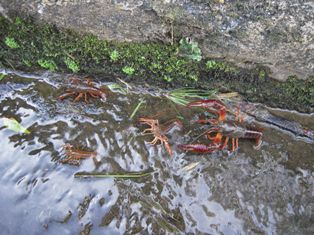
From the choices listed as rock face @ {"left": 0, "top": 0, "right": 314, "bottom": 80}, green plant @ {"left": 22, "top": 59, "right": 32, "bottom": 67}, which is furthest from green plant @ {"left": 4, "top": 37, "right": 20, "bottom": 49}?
rock face @ {"left": 0, "top": 0, "right": 314, "bottom": 80}

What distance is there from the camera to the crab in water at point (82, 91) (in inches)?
178

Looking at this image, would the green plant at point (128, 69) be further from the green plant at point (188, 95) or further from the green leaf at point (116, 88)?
the green plant at point (188, 95)

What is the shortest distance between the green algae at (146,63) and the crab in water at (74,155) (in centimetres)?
111

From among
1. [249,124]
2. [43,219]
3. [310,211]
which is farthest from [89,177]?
[310,211]

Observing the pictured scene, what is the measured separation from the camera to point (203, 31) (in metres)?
4.25

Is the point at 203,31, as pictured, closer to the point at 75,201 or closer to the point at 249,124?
the point at 249,124

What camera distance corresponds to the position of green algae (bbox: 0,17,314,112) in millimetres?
4426

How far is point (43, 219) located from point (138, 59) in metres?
2.04

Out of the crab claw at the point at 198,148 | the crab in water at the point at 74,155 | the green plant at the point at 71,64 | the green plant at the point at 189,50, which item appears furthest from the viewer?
the green plant at the point at 71,64

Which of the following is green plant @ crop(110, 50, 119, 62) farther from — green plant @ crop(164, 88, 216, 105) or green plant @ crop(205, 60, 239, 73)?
green plant @ crop(205, 60, 239, 73)

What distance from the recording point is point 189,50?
14.3 ft

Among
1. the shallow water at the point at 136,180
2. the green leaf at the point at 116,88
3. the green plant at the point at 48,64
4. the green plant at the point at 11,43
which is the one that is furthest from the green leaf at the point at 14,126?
the green leaf at the point at 116,88

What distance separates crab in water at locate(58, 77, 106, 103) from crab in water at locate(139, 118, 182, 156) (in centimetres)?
63

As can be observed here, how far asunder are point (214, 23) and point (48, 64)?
6.66ft
